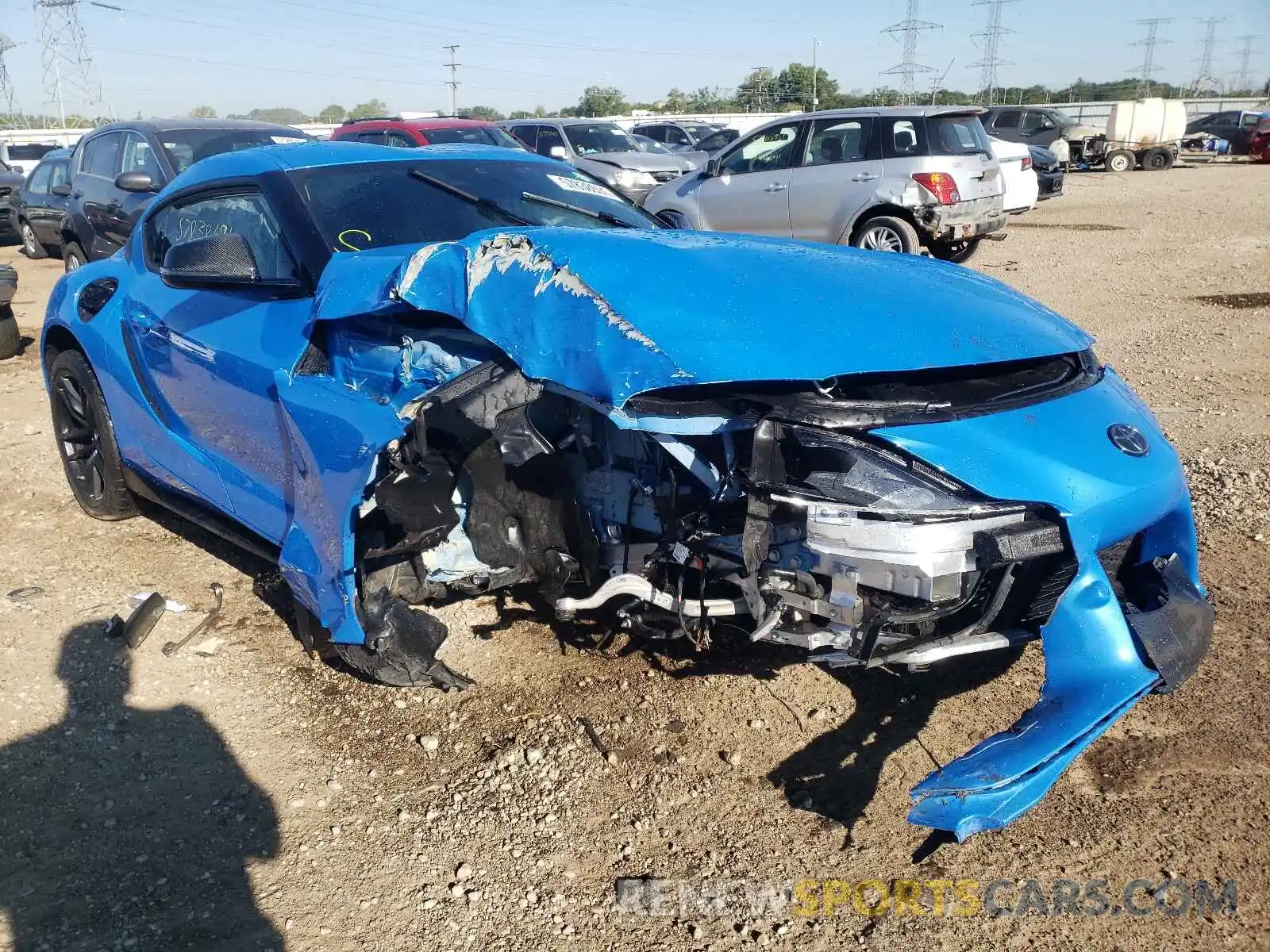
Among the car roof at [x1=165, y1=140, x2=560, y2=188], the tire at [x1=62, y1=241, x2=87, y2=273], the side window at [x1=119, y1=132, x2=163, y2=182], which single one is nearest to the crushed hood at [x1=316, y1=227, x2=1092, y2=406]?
the car roof at [x1=165, y1=140, x2=560, y2=188]

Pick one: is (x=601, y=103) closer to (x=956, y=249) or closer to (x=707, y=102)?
(x=707, y=102)

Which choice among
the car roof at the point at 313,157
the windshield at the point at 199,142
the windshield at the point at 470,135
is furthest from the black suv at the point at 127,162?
the car roof at the point at 313,157

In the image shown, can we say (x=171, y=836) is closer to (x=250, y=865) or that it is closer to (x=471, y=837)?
(x=250, y=865)

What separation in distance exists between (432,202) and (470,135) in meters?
10.00

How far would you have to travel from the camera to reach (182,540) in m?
4.69

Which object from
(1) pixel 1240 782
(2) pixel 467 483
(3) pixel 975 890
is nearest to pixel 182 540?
(2) pixel 467 483

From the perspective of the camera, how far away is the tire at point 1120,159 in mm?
26266

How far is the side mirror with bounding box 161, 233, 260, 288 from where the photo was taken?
328cm

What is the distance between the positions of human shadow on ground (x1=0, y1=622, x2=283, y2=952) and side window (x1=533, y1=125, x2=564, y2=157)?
1319cm

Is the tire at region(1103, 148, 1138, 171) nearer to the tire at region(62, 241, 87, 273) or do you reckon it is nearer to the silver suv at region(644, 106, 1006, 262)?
the silver suv at region(644, 106, 1006, 262)

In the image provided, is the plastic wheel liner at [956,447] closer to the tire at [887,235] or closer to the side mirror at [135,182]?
the side mirror at [135,182]

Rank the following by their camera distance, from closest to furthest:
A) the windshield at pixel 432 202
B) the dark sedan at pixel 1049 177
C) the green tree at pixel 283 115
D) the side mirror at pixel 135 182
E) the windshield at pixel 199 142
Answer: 1. the windshield at pixel 432 202
2. the side mirror at pixel 135 182
3. the windshield at pixel 199 142
4. the dark sedan at pixel 1049 177
5. the green tree at pixel 283 115

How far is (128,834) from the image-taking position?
8.97 feet

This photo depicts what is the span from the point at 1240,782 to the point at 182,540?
424 centimetres
